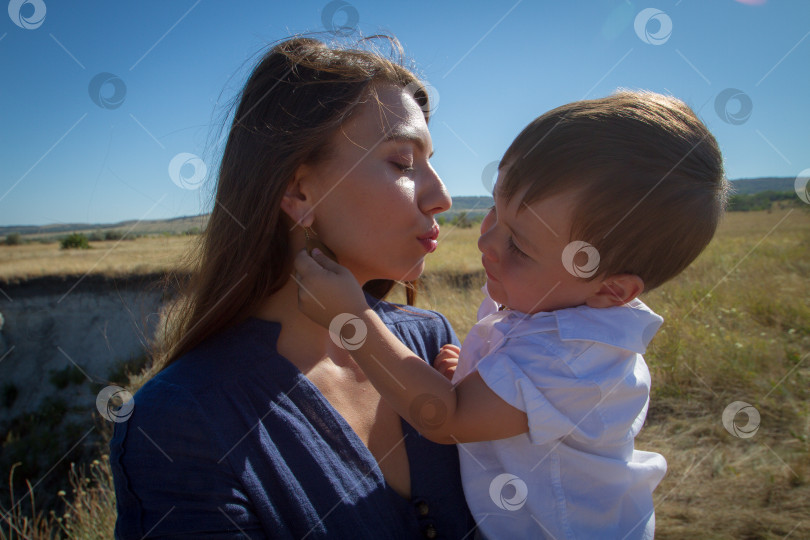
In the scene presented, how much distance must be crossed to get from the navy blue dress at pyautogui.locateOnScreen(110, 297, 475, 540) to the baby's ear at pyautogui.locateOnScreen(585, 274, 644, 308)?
78 centimetres

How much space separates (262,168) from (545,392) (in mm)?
1219

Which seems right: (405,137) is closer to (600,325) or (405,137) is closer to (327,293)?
(327,293)

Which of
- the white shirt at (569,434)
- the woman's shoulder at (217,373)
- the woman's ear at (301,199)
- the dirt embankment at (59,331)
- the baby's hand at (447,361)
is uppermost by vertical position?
the dirt embankment at (59,331)

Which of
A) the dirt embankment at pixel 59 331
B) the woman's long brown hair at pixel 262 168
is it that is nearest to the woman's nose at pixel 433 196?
the woman's long brown hair at pixel 262 168

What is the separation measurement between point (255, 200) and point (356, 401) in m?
0.81

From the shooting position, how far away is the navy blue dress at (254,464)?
4.19ft

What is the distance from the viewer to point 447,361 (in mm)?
1993

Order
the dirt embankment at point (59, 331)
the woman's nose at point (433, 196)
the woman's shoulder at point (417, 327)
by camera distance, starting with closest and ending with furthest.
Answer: the woman's nose at point (433, 196) → the woman's shoulder at point (417, 327) → the dirt embankment at point (59, 331)

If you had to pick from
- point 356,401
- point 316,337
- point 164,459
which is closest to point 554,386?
point 356,401

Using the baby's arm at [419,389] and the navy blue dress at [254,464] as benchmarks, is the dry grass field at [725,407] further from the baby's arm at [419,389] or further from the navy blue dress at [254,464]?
the baby's arm at [419,389]

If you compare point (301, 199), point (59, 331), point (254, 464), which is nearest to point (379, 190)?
point (301, 199)

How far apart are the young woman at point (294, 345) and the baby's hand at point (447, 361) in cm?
9

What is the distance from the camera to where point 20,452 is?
49.1 feet

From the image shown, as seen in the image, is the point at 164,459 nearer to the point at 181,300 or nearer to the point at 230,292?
the point at 230,292
